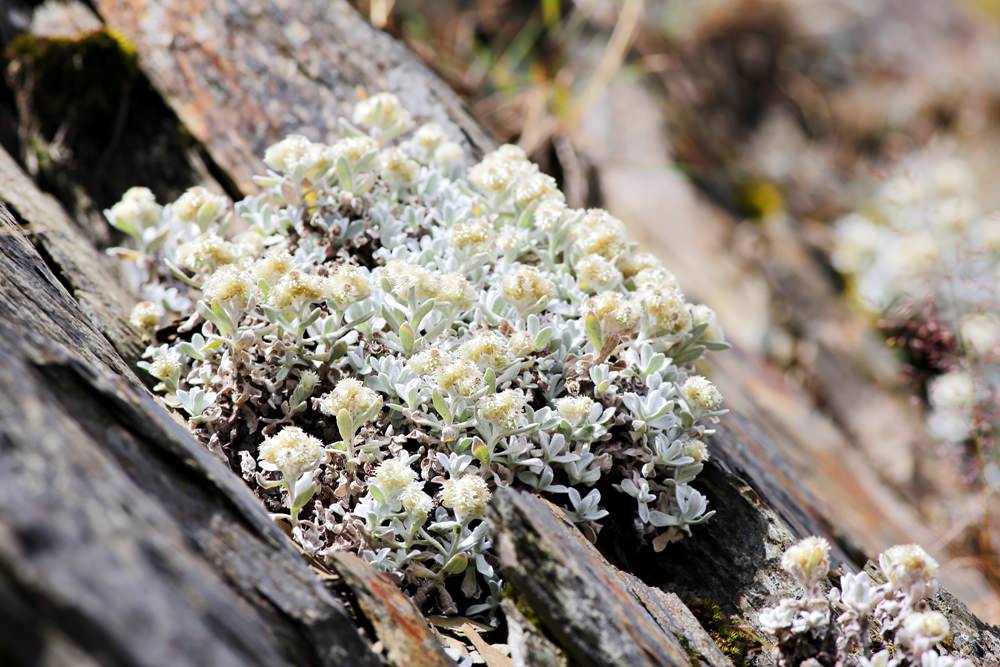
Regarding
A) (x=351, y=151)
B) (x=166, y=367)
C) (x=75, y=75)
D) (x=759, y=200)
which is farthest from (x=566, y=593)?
(x=759, y=200)

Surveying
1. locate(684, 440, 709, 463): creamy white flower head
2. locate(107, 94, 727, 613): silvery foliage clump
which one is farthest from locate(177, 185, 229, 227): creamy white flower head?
locate(684, 440, 709, 463): creamy white flower head

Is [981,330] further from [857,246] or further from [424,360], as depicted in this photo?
[424,360]

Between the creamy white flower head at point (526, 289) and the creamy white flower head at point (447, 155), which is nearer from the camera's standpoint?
the creamy white flower head at point (526, 289)

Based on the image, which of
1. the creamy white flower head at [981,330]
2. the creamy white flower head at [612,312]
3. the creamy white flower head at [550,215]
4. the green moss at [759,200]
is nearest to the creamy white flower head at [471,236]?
the creamy white flower head at [550,215]

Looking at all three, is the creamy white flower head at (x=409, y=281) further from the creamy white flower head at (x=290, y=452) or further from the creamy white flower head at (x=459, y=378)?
the creamy white flower head at (x=290, y=452)

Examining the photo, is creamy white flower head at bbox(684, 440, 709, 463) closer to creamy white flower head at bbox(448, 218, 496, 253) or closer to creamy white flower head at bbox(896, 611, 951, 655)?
creamy white flower head at bbox(896, 611, 951, 655)

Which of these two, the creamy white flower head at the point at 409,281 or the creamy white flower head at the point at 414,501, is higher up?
the creamy white flower head at the point at 409,281
